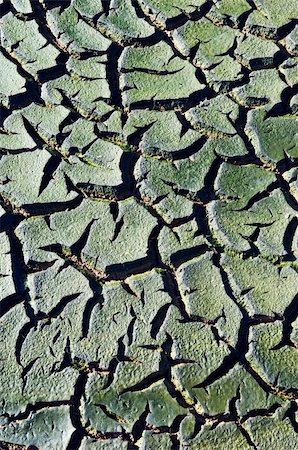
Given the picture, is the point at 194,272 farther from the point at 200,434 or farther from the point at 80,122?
the point at 80,122

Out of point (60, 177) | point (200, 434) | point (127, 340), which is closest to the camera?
point (200, 434)

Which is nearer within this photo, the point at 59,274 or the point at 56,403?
the point at 56,403

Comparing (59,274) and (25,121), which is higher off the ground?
(25,121)

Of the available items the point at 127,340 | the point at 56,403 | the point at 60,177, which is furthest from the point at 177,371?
the point at 60,177

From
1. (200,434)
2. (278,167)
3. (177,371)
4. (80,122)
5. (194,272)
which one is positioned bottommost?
(200,434)

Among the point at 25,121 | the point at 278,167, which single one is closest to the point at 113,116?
the point at 25,121

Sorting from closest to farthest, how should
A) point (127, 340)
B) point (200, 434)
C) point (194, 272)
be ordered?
point (200, 434)
point (127, 340)
point (194, 272)
